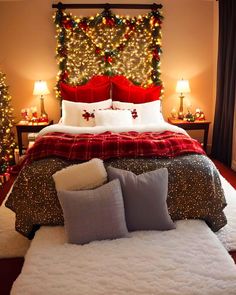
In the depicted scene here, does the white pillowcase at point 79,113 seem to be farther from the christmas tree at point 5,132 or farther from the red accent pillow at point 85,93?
the christmas tree at point 5,132

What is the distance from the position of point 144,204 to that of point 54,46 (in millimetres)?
3412

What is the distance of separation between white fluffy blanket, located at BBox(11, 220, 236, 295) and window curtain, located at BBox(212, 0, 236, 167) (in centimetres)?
268

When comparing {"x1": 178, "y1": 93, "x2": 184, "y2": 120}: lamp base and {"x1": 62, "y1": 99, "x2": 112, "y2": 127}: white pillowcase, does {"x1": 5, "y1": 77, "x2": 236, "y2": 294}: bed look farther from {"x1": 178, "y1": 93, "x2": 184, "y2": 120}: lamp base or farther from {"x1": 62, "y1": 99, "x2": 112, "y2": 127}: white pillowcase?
{"x1": 178, "y1": 93, "x2": 184, "y2": 120}: lamp base

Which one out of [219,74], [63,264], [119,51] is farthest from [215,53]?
[63,264]

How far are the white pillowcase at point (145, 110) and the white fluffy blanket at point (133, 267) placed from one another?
2.25m

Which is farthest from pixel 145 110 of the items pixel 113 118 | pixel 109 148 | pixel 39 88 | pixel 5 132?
pixel 5 132

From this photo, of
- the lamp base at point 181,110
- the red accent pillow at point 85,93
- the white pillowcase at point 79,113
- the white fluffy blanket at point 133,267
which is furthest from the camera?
the lamp base at point 181,110

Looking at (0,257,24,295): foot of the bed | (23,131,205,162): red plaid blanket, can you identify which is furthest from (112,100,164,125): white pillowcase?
(0,257,24,295): foot of the bed

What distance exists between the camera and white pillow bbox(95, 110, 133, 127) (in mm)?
3795

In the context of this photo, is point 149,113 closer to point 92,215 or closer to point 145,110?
point 145,110

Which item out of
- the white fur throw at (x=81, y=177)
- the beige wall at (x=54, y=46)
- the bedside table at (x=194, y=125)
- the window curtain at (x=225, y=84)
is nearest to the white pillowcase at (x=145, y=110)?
the bedside table at (x=194, y=125)

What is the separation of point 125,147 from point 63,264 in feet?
3.76

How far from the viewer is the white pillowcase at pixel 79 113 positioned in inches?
155

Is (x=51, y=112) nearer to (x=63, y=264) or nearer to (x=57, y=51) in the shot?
(x=57, y=51)
